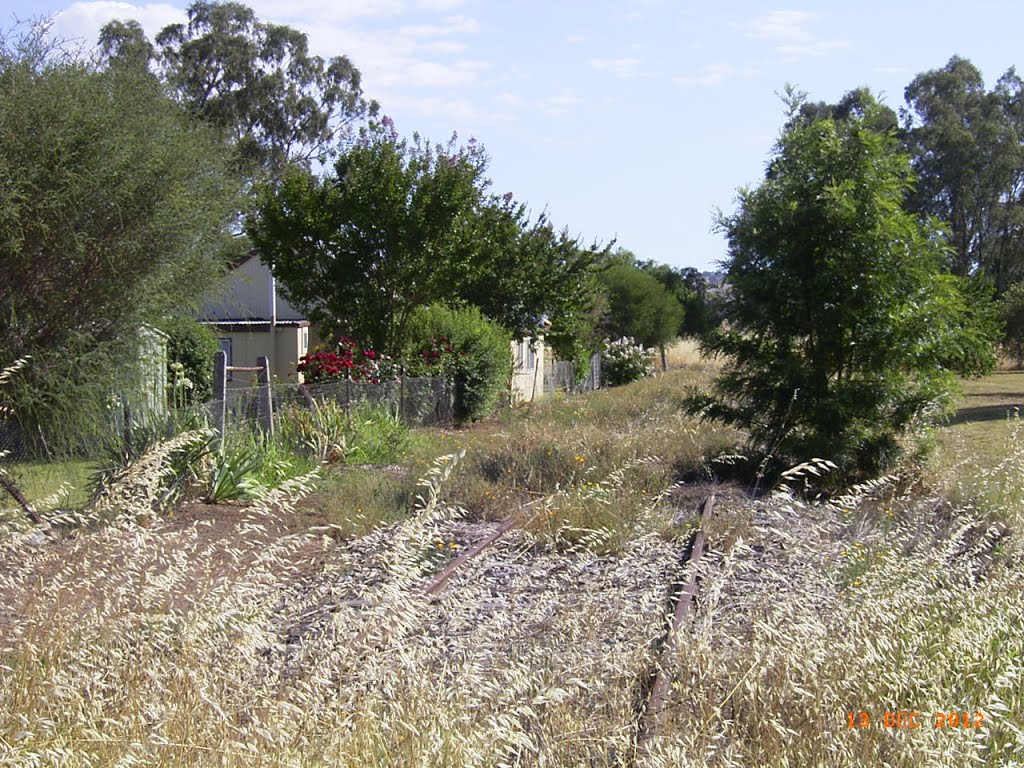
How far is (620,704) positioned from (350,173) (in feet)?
67.6

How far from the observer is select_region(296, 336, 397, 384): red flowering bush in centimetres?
1984

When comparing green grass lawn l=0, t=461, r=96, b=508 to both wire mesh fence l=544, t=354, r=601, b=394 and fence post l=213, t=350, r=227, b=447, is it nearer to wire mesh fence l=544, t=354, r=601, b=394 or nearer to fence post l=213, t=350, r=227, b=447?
fence post l=213, t=350, r=227, b=447

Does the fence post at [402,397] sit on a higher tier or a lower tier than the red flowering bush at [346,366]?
lower

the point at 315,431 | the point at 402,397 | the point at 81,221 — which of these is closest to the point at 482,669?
the point at 81,221

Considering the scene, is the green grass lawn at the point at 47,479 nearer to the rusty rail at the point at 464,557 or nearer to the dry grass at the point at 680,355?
the rusty rail at the point at 464,557

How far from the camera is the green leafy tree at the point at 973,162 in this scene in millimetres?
54250

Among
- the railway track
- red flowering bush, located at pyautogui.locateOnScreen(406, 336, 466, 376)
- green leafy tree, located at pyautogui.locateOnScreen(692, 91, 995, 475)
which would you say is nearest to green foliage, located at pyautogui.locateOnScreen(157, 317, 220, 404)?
red flowering bush, located at pyautogui.locateOnScreen(406, 336, 466, 376)

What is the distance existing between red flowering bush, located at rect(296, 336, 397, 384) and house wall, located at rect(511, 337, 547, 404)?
1023cm

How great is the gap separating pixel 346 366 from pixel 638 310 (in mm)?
41446

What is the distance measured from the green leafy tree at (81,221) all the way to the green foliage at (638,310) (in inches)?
1939

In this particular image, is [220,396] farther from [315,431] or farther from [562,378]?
[562,378]

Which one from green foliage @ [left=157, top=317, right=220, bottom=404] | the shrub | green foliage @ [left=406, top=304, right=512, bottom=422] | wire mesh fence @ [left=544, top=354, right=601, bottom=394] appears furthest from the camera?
the shrub
